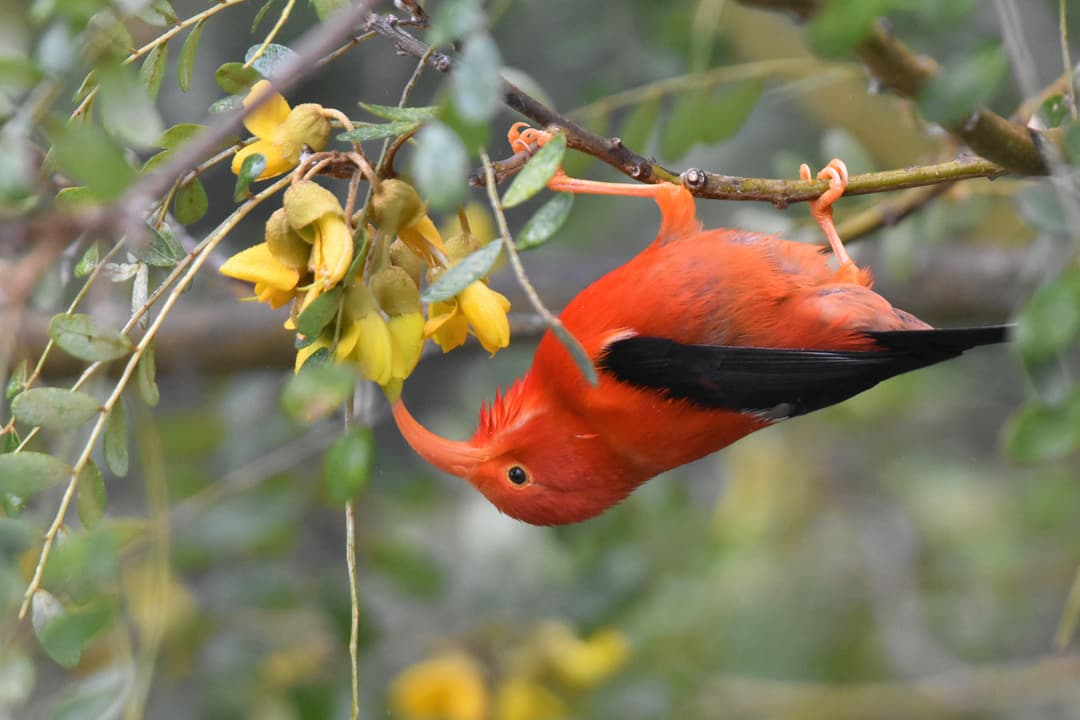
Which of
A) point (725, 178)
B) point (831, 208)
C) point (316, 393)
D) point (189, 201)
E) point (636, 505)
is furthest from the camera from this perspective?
point (636, 505)

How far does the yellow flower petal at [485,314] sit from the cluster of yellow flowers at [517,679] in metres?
1.95

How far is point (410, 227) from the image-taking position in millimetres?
1887

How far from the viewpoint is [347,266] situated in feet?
5.57

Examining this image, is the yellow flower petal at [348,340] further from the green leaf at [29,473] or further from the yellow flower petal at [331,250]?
the green leaf at [29,473]

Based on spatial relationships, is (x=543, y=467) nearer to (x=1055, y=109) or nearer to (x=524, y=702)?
(x=524, y=702)

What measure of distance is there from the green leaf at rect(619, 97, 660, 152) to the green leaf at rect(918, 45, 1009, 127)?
1.31 meters

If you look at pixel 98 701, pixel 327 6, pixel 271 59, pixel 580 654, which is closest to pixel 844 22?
pixel 327 6

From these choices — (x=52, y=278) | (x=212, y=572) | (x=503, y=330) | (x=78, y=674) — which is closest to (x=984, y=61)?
(x=503, y=330)

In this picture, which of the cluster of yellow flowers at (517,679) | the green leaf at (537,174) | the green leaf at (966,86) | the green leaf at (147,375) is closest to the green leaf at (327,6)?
the green leaf at (537,174)

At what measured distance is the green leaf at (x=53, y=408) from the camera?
1713 mm

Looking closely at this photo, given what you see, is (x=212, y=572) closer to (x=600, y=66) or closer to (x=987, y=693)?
(x=600, y=66)

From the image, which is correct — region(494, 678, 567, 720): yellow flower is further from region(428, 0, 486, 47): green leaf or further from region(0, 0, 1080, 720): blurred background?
region(428, 0, 486, 47): green leaf

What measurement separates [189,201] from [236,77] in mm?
214

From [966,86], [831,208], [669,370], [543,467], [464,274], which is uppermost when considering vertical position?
[966,86]
